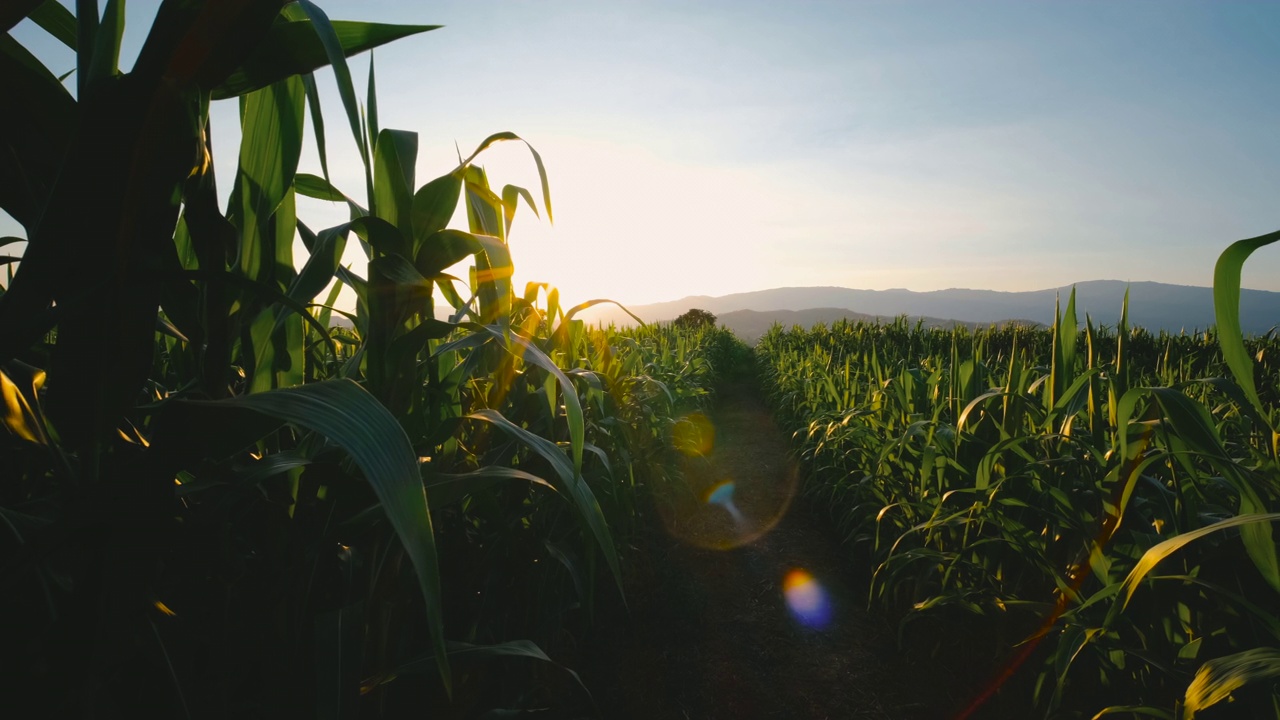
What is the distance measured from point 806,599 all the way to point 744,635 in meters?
0.47

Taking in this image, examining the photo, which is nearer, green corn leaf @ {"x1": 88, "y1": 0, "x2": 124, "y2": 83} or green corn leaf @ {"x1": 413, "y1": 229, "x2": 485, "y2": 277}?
green corn leaf @ {"x1": 88, "y1": 0, "x2": 124, "y2": 83}

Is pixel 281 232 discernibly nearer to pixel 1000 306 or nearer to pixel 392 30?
pixel 392 30

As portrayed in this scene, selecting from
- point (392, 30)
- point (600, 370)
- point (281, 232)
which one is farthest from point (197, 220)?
point (600, 370)

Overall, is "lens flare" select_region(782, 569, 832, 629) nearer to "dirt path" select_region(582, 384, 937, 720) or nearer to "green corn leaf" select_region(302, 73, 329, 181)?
"dirt path" select_region(582, 384, 937, 720)

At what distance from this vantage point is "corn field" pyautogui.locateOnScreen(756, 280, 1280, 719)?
3.35ft

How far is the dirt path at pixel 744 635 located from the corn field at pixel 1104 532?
290 millimetres

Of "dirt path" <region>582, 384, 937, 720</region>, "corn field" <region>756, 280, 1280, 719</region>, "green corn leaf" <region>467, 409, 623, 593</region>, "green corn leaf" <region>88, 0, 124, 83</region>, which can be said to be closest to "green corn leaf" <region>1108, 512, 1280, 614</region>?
"corn field" <region>756, 280, 1280, 719</region>

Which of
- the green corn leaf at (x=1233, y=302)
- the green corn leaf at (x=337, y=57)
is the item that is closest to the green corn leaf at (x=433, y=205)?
the green corn leaf at (x=337, y=57)

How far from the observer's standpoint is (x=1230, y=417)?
1968 mm

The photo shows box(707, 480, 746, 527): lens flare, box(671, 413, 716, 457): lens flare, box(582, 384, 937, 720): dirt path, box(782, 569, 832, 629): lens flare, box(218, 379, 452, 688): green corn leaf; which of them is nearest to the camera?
box(218, 379, 452, 688): green corn leaf

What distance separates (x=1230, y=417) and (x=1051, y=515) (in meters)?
1.19

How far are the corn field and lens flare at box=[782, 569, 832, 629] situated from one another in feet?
0.87

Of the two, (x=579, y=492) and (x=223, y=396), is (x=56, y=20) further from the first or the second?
(x=579, y=492)

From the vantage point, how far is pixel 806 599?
2.71 m
